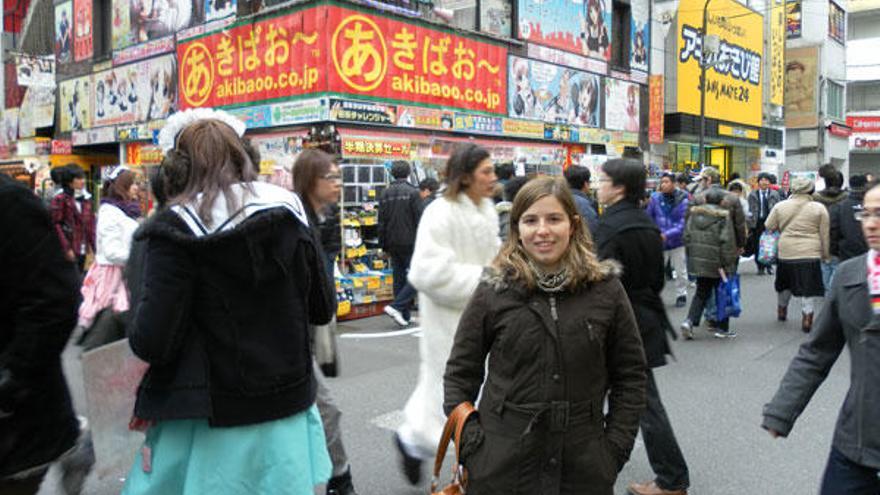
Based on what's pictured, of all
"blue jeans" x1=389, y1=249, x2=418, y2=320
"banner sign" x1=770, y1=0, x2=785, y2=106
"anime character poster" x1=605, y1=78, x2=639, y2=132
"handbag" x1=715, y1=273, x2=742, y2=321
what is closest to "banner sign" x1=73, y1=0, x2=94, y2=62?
"blue jeans" x1=389, y1=249, x2=418, y2=320

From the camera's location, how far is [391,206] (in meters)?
9.66

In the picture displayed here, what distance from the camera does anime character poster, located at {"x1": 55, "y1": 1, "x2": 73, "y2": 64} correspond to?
1905 centimetres

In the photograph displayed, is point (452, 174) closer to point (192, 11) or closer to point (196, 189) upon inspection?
point (196, 189)

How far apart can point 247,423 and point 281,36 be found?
10.4 m

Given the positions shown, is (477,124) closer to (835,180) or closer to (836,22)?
(835,180)

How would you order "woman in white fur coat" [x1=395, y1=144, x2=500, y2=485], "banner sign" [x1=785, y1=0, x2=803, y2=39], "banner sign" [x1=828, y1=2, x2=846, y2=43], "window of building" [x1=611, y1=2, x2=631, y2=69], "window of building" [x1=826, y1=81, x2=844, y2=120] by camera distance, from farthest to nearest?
"window of building" [x1=826, y1=81, x2=844, y2=120], "banner sign" [x1=828, y1=2, x2=846, y2=43], "banner sign" [x1=785, y1=0, x2=803, y2=39], "window of building" [x1=611, y1=2, x2=631, y2=69], "woman in white fur coat" [x1=395, y1=144, x2=500, y2=485]

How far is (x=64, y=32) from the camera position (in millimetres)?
19344

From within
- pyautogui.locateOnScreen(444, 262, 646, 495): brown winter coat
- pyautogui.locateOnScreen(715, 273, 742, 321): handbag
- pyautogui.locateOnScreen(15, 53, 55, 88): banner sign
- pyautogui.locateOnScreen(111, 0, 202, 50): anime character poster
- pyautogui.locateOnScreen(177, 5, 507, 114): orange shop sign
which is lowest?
pyautogui.locateOnScreen(715, 273, 742, 321): handbag

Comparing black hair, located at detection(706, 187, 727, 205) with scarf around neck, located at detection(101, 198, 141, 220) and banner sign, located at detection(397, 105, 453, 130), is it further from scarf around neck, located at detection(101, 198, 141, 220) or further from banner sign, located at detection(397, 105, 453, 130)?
scarf around neck, located at detection(101, 198, 141, 220)

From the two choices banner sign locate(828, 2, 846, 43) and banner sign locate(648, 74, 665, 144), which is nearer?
banner sign locate(648, 74, 665, 144)

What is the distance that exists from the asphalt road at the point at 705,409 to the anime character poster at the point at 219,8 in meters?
6.87

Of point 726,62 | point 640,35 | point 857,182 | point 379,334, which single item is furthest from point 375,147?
point 726,62

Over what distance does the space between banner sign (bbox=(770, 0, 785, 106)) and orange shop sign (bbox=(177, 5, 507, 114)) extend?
625 inches

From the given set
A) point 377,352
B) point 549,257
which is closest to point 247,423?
point 549,257
